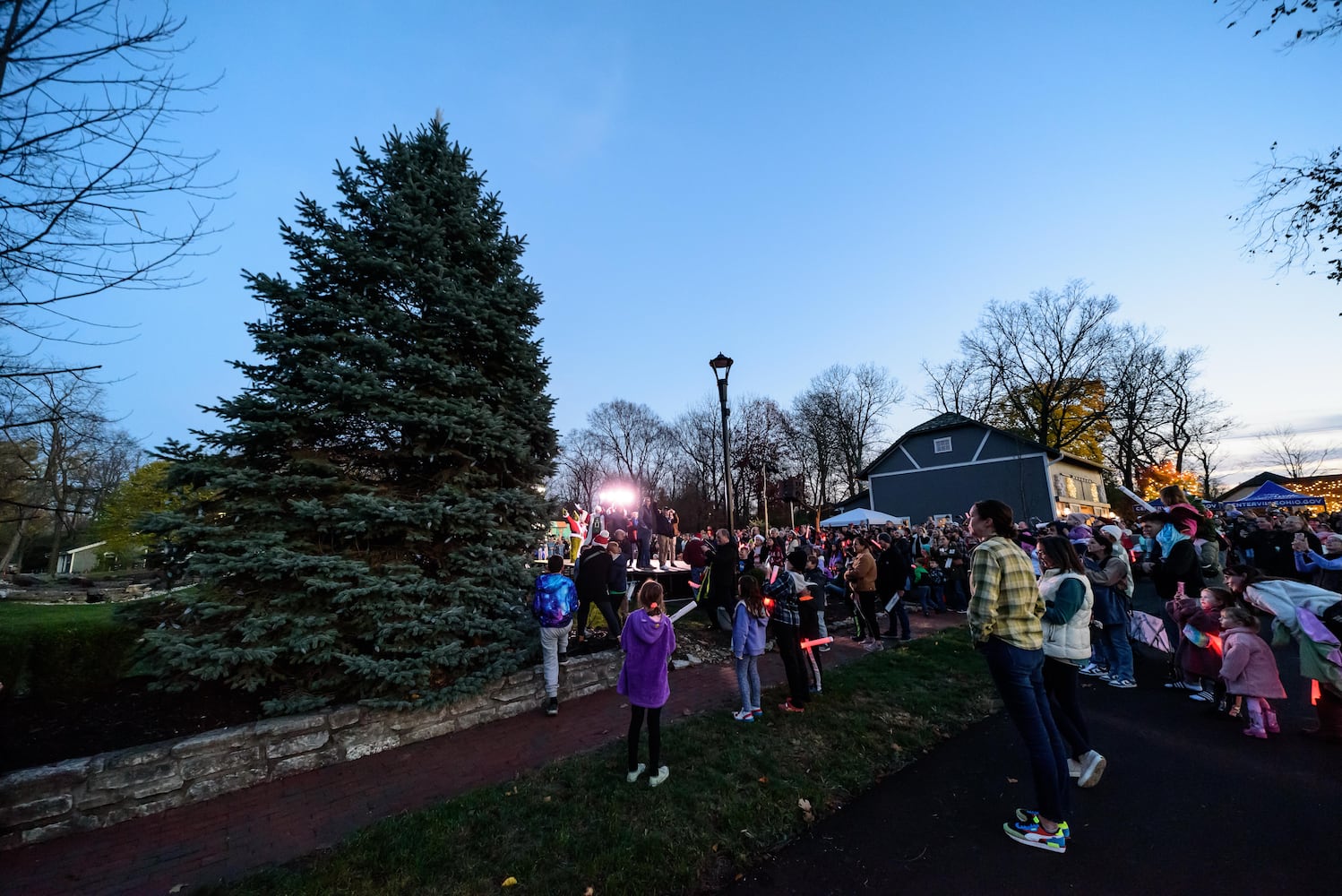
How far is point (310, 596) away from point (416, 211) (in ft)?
16.4

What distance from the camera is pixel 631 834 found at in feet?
11.9

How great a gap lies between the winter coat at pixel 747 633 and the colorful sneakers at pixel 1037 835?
8.76ft

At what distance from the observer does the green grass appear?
512 centimetres

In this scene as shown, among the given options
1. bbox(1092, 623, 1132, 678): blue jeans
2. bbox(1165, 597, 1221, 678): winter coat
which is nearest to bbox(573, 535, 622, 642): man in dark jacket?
bbox(1092, 623, 1132, 678): blue jeans

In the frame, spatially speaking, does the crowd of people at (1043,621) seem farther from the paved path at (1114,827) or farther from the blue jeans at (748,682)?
the paved path at (1114,827)

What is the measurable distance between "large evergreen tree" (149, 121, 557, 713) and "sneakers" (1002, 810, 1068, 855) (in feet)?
16.7

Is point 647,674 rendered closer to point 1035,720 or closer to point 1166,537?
point 1035,720

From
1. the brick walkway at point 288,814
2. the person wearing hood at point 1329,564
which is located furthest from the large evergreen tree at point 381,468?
the person wearing hood at point 1329,564

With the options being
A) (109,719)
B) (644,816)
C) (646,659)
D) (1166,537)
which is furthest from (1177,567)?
(109,719)

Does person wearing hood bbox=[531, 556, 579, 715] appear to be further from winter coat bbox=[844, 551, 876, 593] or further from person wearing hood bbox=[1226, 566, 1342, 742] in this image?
person wearing hood bbox=[1226, 566, 1342, 742]

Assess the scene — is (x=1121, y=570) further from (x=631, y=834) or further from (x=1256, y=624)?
(x=631, y=834)

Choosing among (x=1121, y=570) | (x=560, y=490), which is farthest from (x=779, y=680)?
(x=560, y=490)

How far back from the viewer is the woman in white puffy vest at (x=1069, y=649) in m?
4.16

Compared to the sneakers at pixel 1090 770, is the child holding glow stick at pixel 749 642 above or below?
above
